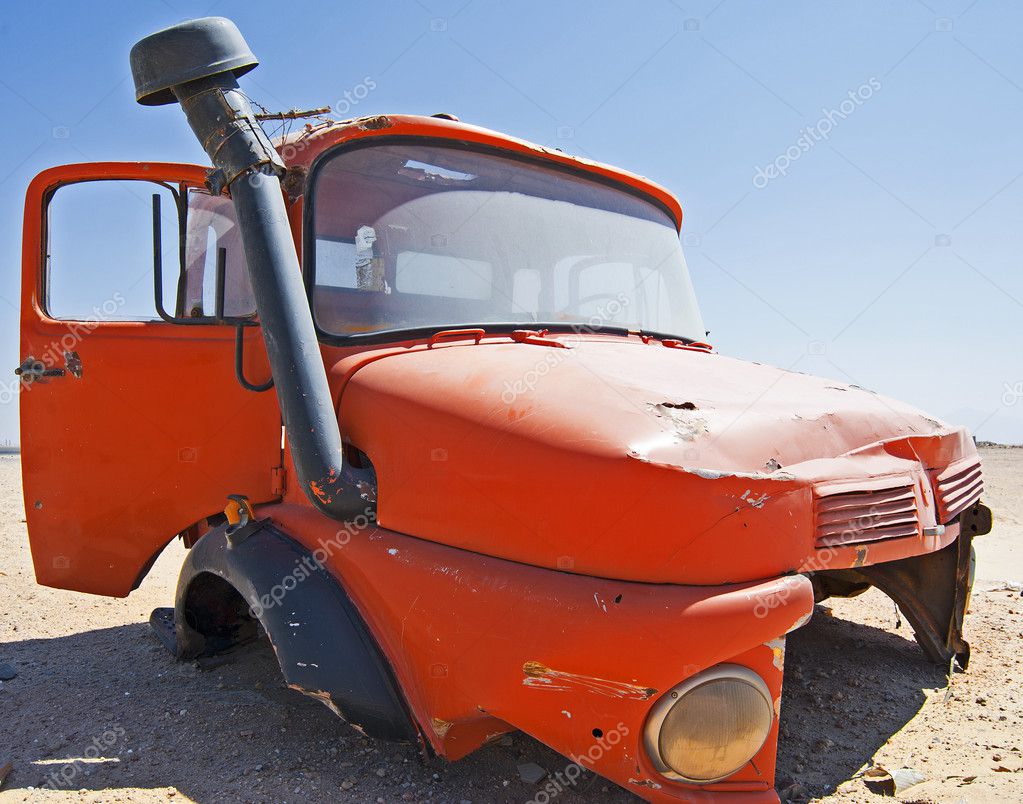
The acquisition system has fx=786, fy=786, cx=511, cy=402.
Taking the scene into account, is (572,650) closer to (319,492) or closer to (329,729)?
(319,492)

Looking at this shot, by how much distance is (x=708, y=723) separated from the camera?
2002 millimetres

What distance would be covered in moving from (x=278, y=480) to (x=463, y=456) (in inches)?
42.2

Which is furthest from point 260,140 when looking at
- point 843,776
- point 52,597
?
point 52,597

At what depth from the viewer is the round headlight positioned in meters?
1.98

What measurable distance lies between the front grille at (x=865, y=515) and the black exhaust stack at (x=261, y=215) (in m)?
1.36

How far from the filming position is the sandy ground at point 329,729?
252 cm

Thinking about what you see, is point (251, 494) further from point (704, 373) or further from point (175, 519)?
point (704, 373)

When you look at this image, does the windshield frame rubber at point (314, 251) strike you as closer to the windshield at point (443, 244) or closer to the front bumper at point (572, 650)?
the windshield at point (443, 244)

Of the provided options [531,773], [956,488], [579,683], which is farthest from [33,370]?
[956,488]

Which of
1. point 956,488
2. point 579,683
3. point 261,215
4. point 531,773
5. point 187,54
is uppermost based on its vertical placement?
point 187,54

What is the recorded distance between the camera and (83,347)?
3303 mm

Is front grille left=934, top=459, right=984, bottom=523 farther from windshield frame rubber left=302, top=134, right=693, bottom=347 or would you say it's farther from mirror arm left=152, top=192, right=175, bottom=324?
mirror arm left=152, top=192, right=175, bottom=324

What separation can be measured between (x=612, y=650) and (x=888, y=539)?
946 mm

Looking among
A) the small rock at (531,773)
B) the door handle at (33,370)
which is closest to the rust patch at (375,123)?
the door handle at (33,370)
